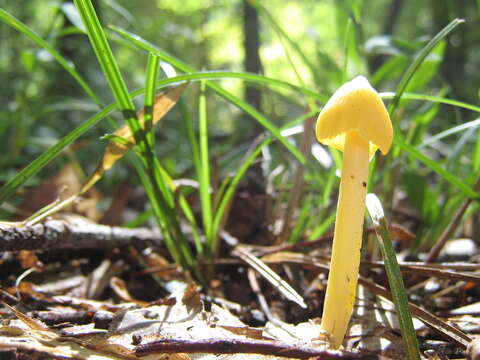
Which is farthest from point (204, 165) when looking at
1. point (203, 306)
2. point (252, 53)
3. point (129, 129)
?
point (252, 53)

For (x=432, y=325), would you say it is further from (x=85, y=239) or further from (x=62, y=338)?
(x=85, y=239)

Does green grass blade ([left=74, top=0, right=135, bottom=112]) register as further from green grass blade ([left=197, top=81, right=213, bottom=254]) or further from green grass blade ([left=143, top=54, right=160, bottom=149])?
green grass blade ([left=197, top=81, right=213, bottom=254])

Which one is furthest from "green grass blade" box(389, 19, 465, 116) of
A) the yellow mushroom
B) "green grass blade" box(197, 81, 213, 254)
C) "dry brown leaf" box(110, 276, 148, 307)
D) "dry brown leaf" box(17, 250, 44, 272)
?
"dry brown leaf" box(17, 250, 44, 272)

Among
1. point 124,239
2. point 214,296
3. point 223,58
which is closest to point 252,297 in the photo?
point 214,296

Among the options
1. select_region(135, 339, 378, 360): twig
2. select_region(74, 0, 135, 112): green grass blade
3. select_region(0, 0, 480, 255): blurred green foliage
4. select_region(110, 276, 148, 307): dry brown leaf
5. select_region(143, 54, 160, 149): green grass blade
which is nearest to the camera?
select_region(135, 339, 378, 360): twig

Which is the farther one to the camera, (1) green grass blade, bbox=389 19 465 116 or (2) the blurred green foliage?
(2) the blurred green foliage

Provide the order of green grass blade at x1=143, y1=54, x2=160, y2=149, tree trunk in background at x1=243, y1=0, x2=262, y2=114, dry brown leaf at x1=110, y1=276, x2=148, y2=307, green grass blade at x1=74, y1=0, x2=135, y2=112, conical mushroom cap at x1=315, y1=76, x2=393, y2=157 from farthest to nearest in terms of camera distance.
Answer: tree trunk in background at x1=243, y1=0, x2=262, y2=114 < dry brown leaf at x1=110, y1=276, x2=148, y2=307 < green grass blade at x1=143, y1=54, x2=160, y2=149 < green grass blade at x1=74, y1=0, x2=135, y2=112 < conical mushroom cap at x1=315, y1=76, x2=393, y2=157

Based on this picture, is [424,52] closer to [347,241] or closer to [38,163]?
[347,241]

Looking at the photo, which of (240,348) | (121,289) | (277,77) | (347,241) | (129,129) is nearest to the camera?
(240,348)
